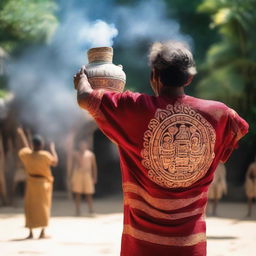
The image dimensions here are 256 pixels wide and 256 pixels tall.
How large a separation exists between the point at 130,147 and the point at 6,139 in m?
14.1

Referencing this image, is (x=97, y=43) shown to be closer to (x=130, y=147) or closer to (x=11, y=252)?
(x=130, y=147)

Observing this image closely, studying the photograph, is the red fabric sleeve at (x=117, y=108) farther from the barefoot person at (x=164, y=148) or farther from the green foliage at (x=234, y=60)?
the green foliage at (x=234, y=60)

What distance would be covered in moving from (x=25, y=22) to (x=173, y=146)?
11.9 meters

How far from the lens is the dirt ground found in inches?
290

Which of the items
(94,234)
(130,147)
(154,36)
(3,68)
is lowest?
(94,234)

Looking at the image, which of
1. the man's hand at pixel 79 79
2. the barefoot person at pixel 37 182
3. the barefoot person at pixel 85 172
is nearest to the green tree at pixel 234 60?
the barefoot person at pixel 85 172

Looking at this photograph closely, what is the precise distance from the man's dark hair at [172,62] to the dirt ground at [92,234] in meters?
4.88

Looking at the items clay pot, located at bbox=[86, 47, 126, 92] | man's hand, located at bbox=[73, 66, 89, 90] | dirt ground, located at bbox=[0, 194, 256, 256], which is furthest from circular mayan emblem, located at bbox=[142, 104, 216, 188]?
dirt ground, located at bbox=[0, 194, 256, 256]

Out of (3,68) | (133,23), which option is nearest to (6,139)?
(3,68)

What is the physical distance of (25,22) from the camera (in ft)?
44.9

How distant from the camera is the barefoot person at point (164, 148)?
7.90ft

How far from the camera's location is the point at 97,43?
3471 millimetres

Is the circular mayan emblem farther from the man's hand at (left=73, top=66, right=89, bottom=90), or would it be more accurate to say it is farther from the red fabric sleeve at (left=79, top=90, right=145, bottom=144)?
the man's hand at (left=73, top=66, right=89, bottom=90)

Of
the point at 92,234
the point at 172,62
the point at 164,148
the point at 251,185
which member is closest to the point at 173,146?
the point at 164,148
